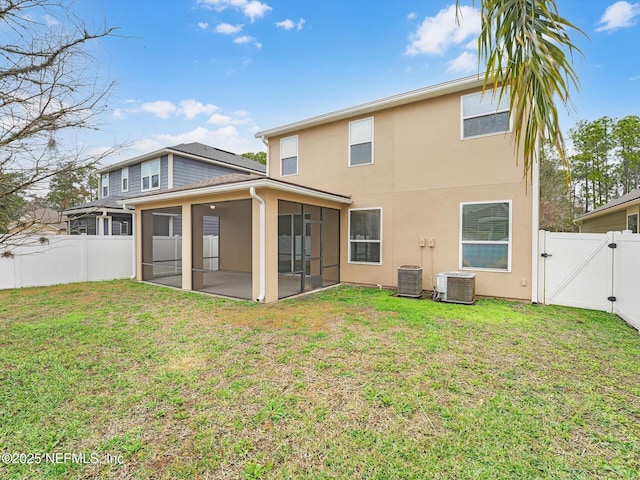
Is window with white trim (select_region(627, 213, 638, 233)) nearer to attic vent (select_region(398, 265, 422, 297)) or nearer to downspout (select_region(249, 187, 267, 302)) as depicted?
attic vent (select_region(398, 265, 422, 297))

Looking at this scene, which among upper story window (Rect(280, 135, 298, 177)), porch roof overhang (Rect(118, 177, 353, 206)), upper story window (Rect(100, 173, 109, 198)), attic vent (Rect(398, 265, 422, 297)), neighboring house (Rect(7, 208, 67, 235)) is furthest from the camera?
upper story window (Rect(100, 173, 109, 198))

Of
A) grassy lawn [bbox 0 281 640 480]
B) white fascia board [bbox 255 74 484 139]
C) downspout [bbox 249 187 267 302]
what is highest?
white fascia board [bbox 255 74 484 139]

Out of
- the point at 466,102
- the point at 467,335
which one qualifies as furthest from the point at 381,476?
the point at 466,102

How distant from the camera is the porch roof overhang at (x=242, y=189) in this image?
670 centimetres

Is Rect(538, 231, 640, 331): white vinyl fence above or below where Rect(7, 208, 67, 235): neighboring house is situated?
below

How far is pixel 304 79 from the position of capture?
37.9 ft

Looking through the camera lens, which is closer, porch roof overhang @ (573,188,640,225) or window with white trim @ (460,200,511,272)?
window with white trim @ (460,200,511,272)

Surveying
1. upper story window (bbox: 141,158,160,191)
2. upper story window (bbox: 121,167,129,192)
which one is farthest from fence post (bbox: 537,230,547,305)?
upper story window (bbox: 121,167,129,192)

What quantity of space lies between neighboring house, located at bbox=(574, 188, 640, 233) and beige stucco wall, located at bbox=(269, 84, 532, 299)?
15.8 feet

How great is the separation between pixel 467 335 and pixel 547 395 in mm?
1803

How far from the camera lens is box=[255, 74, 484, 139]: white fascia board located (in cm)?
733

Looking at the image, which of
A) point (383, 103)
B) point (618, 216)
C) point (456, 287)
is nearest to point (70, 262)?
point (383, 103)

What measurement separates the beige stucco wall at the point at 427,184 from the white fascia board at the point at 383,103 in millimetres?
213

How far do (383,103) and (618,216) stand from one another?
36.0ft
